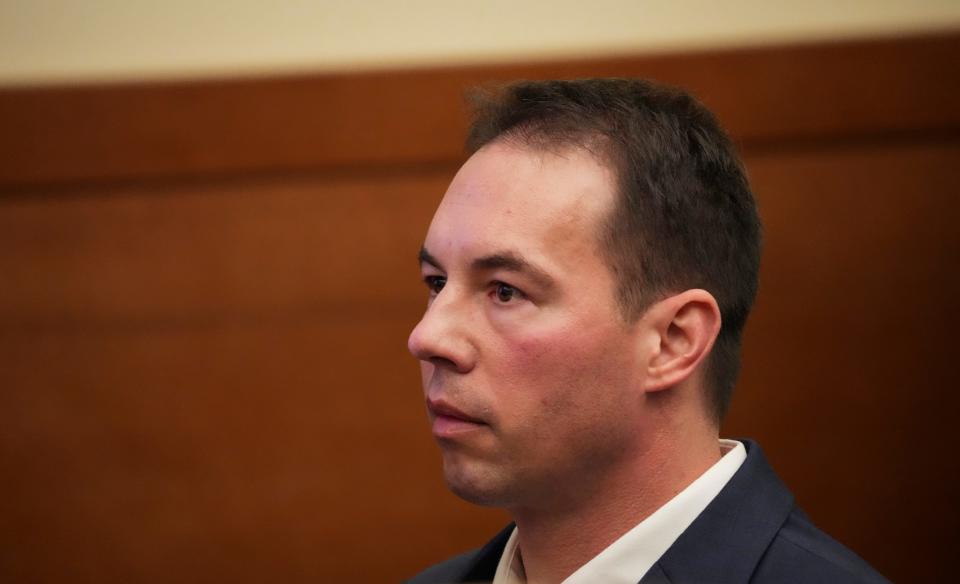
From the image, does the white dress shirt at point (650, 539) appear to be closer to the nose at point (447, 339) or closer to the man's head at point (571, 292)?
the man's head at point (571, 292)

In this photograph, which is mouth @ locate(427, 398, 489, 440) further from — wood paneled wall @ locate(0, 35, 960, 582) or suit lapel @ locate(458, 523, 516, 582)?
wood paneled wall @ locate(0, 35, 960, 582)

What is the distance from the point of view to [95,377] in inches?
83.0

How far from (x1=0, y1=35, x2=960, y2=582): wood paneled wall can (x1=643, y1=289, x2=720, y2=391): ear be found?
880 millimetres

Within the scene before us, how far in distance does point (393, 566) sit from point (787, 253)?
909 millimetres

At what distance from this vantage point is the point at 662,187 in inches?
46.8

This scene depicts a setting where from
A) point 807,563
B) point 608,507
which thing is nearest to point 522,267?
point 608,507

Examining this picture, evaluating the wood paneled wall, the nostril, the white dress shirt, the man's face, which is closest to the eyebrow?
the man's face

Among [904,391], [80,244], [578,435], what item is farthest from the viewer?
[80,244]

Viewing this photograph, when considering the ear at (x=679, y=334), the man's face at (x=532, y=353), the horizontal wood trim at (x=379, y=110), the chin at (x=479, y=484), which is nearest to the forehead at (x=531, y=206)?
the man's face at (x=532, y=353)

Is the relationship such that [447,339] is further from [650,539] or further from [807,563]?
[807,563]

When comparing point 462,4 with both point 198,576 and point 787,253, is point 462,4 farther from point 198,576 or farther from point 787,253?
point 198,576

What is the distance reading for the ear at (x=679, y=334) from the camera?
1.16m

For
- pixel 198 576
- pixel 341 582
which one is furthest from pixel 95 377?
pixel 341 582

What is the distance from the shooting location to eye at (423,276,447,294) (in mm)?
1222
